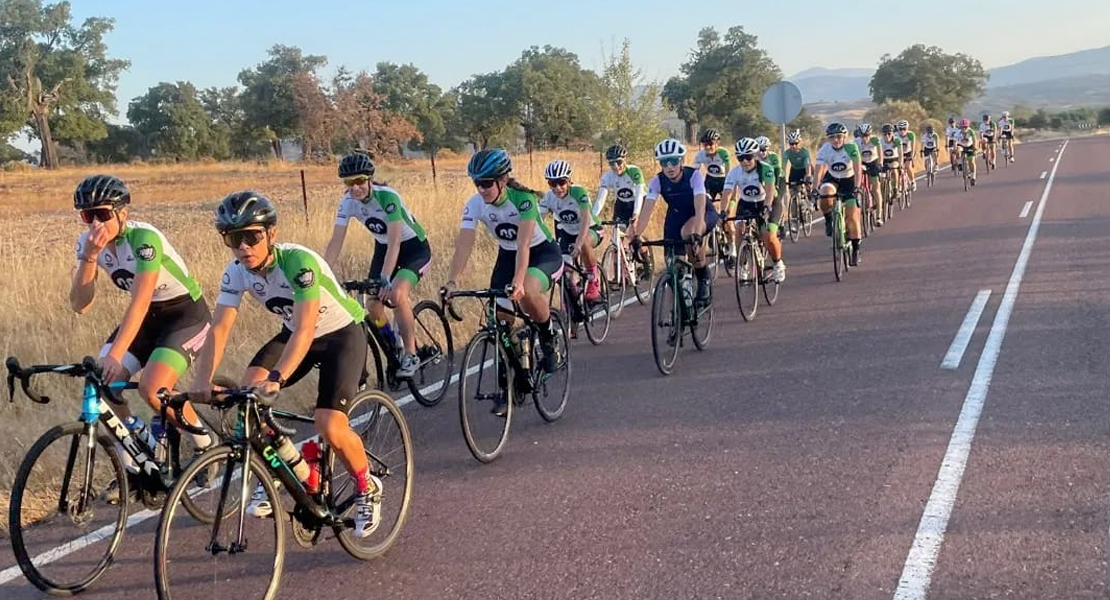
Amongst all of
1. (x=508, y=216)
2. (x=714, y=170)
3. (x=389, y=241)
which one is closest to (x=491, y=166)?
(x=508, y=216)

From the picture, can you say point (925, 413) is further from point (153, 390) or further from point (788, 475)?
point (153, 390)

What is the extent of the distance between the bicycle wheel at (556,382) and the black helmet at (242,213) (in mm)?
2673

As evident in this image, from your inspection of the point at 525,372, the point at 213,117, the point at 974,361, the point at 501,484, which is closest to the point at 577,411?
the point at 525,372

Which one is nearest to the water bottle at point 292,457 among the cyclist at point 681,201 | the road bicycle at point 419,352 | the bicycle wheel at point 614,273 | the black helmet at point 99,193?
the black helmet at point 99,193

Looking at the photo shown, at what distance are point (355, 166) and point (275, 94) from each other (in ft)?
184

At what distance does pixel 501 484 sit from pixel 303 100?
51778mm

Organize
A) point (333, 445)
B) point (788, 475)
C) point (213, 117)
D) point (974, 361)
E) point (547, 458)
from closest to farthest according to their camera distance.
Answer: point (333, 445), point (788, 475), point (547, 458), point (974, 361), point (213, 117)

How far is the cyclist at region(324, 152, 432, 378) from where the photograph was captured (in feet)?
22.6

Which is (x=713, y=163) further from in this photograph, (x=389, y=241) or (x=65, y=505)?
(x=65, y=505)

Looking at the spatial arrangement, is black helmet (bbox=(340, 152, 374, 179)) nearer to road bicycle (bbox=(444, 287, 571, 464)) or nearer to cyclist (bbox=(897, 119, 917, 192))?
road bicycle (bbox=(444, 287, 571, 464))

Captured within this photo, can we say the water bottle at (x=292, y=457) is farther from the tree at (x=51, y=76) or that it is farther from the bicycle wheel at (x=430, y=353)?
the tree at (x=51, y=76)

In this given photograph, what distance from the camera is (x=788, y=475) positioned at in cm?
519

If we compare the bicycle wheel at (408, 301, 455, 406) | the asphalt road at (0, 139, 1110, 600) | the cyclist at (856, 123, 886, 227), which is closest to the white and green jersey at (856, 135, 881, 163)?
the cyclist at (856, 123, 886, 227)

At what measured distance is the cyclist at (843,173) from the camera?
12.7 metres
